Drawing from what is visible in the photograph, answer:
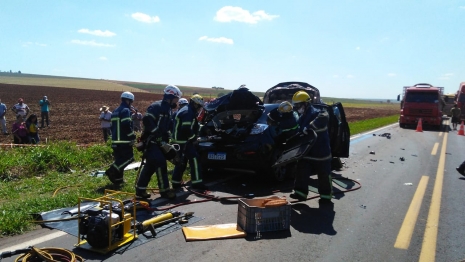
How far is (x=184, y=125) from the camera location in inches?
285

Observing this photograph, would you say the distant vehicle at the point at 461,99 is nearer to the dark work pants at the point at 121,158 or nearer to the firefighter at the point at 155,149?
the firefighter at the point at 155,149

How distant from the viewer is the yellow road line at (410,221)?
495 cm

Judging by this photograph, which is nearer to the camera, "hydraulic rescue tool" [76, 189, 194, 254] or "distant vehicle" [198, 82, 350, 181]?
"hydraulic rescue tool" [76, 189, 194, 254]

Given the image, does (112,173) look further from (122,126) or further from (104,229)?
(104,229)

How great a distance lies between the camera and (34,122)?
42.4 ft

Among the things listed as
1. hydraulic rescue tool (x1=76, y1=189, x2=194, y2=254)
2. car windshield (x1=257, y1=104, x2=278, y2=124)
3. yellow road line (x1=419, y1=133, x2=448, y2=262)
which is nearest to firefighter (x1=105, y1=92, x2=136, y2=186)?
hydraulic rescue tool (x1=76, y1=189, x2=194, y2=254)

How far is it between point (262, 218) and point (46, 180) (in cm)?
482

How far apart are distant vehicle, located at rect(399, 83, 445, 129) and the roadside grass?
20.3m

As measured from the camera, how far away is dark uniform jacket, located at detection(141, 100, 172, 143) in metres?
6.77

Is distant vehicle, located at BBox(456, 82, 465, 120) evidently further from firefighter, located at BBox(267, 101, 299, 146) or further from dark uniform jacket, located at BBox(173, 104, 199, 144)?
dark uniform jacket, located at BBox(173, 104, 199, 144)

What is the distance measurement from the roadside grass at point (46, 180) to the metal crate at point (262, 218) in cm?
273

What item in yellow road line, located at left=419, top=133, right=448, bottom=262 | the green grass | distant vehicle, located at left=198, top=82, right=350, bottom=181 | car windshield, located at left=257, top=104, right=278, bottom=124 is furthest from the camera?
the green grass

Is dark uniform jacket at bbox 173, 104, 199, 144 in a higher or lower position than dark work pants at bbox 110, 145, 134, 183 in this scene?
higher

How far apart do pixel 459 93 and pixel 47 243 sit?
34.0 metres
